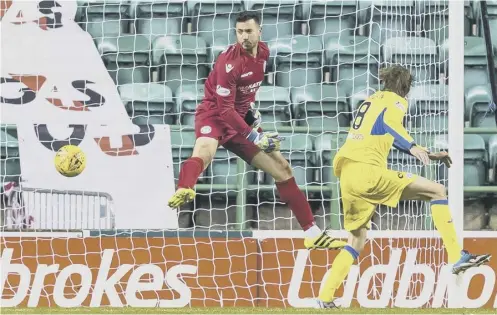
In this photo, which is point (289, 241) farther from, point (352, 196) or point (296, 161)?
point (352, 196)

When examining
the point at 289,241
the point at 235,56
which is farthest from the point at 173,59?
the point at 235,56

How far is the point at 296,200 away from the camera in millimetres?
8898

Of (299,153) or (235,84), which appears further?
(299,153)

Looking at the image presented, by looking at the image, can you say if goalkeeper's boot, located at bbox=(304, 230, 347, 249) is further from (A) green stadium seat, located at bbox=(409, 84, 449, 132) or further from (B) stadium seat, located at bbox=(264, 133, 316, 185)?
(B) stadium seat, located at bbox=(264, 133, 316, 185)

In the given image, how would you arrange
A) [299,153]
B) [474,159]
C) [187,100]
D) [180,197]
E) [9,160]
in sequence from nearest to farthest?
[180,197]
[299,153]
[474,159]
[9,160]
[187,100]

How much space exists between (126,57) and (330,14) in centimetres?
186

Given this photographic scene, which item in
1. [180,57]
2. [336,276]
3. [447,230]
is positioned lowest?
[336,276]

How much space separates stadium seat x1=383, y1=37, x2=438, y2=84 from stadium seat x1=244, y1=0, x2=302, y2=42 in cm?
109

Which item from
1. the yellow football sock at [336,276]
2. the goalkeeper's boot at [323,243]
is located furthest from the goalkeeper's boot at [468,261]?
the goalkeeper's boot at [323,243]

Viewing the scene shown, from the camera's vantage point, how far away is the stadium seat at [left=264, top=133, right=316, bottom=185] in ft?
35.2

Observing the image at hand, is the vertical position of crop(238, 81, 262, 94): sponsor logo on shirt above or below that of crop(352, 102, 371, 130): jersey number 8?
above

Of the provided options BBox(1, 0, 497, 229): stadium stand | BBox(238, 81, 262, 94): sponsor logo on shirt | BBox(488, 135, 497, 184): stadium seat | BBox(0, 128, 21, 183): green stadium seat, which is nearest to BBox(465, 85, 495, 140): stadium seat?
BBox(1, 0, 497, 229): stadium stand

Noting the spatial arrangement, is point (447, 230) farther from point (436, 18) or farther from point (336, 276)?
point (436, 18)

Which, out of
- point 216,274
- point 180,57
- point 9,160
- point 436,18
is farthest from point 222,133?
point 436,18
